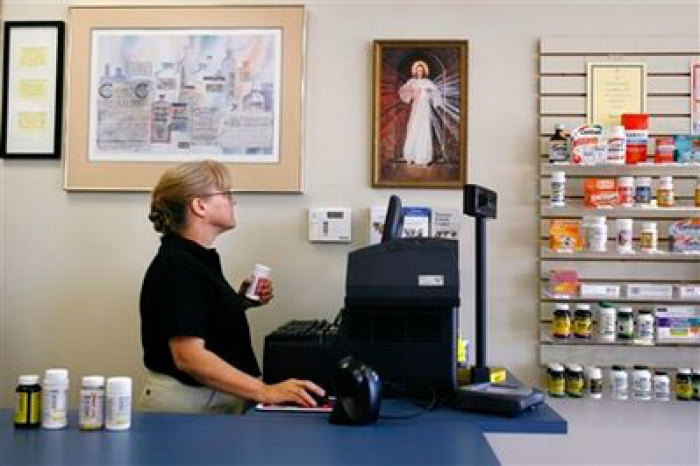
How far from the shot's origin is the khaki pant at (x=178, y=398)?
84.6 inches

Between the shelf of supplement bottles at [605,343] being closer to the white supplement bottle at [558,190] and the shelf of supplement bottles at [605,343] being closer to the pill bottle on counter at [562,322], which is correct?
the pill bottle on counter at [562,322]

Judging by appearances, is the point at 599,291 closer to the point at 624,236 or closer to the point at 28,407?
the point at 624,236

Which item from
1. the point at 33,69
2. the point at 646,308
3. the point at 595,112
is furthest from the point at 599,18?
the point at 33,69

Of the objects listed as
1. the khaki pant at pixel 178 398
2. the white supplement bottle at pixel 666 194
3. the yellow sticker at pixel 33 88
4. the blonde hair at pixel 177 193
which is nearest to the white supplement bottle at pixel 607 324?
the white supplement bottle at pixel 666 194

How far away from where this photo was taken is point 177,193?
2.29 m

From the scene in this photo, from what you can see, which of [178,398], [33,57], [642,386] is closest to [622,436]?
[642,386]

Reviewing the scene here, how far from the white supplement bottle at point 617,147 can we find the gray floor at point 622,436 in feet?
3.16

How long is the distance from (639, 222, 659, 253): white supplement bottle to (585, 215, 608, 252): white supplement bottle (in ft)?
0.46

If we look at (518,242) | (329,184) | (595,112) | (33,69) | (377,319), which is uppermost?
(33,69)

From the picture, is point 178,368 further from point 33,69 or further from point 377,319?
point 33,69

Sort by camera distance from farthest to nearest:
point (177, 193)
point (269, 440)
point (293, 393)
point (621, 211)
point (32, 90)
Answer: point (32, 90)
point (621, 211)
point (177, 193)
point (293, 393)
point (269, 440)

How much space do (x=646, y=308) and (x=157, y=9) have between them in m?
2.37

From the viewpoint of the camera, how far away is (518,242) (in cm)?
282

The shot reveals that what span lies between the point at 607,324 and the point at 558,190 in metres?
0.54
